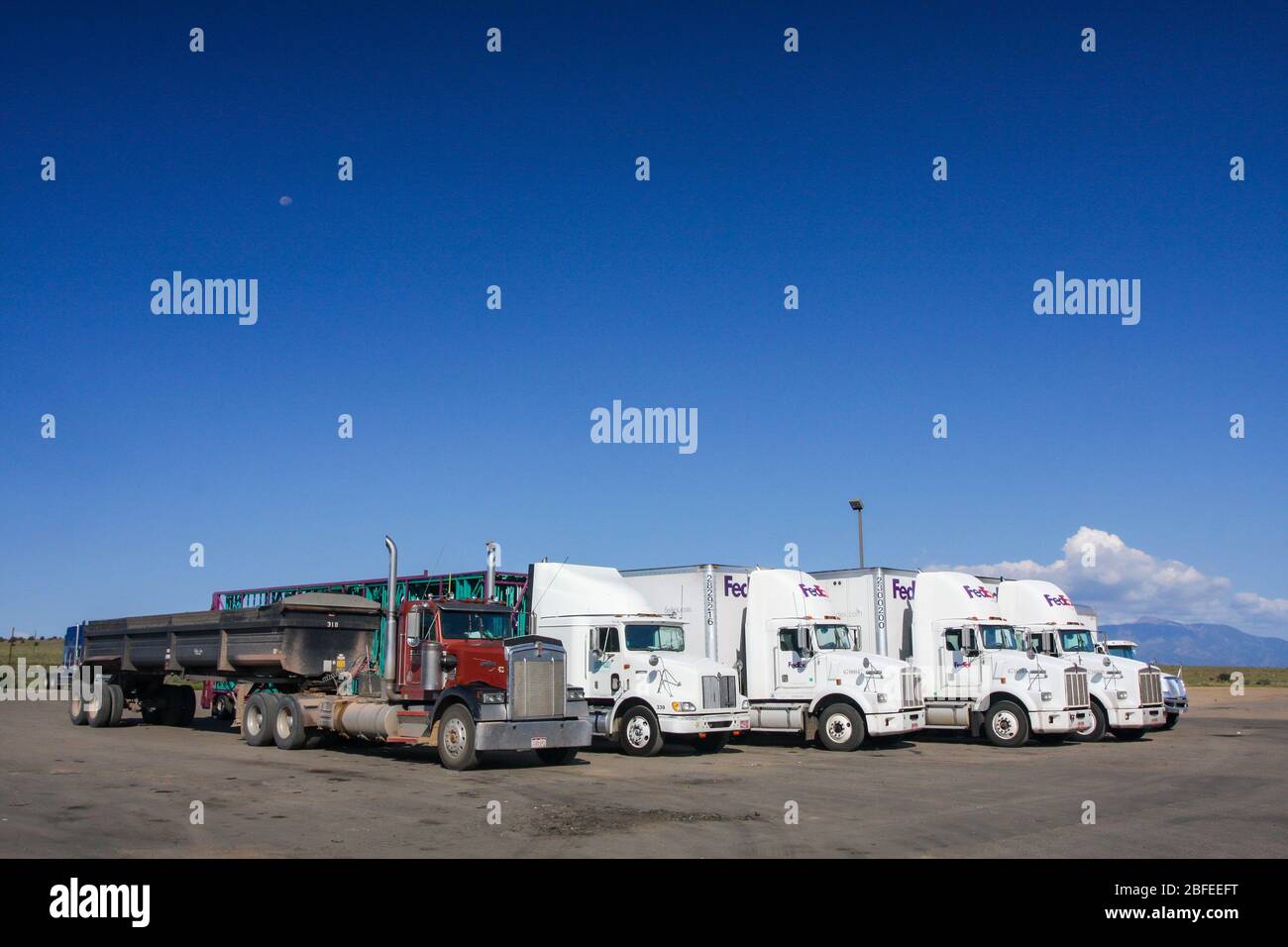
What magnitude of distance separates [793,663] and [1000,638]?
4.91 metres

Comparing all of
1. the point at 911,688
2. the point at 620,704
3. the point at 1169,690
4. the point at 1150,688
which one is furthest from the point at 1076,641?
the point at 620,704

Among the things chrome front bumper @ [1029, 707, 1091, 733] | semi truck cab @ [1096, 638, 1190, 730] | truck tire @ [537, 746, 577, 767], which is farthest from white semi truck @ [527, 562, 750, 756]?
semi truck cab @ [1096, 638, 1190, 730]

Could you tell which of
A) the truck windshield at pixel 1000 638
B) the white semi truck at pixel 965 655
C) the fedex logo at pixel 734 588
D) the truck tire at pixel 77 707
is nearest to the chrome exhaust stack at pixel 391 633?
the fedex logo at pixel 734 588

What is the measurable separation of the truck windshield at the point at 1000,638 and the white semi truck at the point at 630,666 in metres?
5.73

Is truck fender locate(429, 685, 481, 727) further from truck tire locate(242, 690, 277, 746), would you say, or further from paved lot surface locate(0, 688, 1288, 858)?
truck tire locate(242, 690, 277, 746)

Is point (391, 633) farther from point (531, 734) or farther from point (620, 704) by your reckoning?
point (620, 704)

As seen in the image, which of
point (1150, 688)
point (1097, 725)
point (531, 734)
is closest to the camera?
point (531, 734)

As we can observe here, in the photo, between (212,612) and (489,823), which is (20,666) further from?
(489,823)

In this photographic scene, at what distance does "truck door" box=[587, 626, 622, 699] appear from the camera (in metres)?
20.7

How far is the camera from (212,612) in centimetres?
2236

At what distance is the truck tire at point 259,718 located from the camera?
20594mm

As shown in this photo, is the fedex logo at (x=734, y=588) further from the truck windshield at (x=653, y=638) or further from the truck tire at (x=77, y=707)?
the truck tire at (x=77, y=707)

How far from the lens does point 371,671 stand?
20094 mm

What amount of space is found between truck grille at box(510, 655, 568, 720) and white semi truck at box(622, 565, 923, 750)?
211 inches
